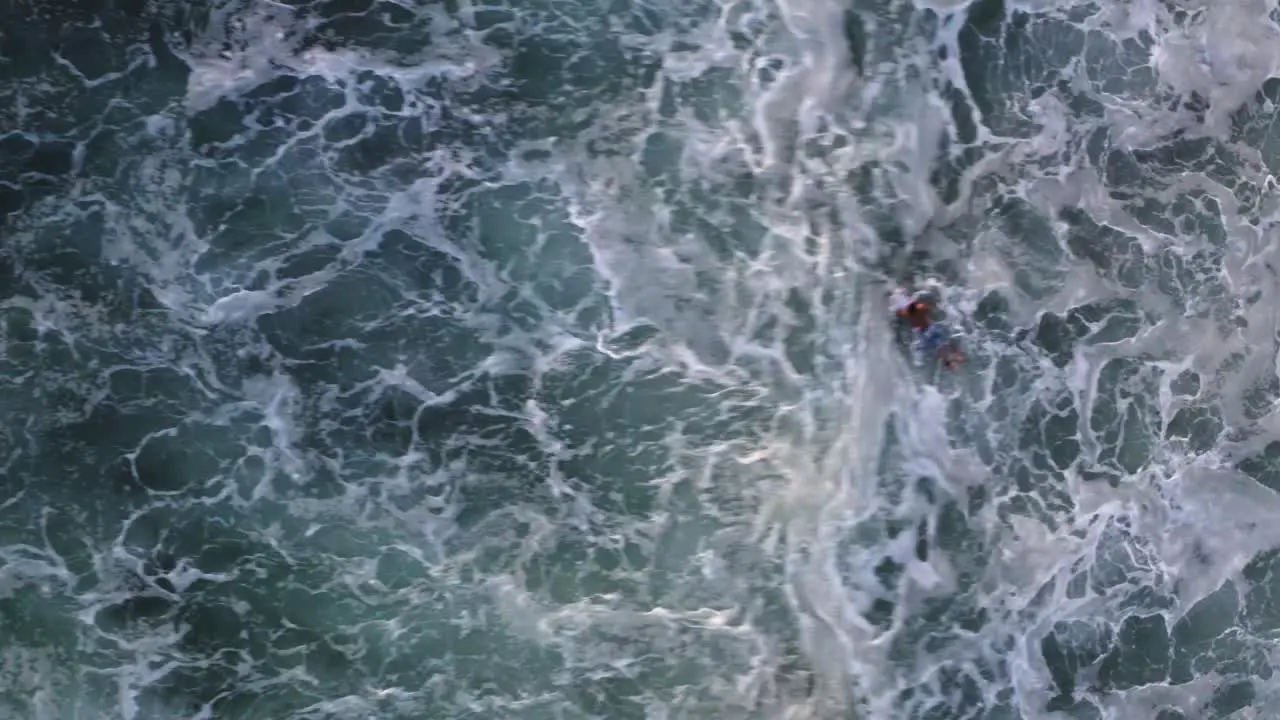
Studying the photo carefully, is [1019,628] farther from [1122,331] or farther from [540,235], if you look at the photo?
[540,235]

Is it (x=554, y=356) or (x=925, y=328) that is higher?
(x=925, y=328)

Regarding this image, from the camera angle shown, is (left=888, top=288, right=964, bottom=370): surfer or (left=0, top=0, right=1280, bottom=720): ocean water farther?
(left=888, top=288, right=964, bottom=370): surfer

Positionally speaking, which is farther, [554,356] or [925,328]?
[925,328]

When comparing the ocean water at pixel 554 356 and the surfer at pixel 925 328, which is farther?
the surfer at pixel 925 328
